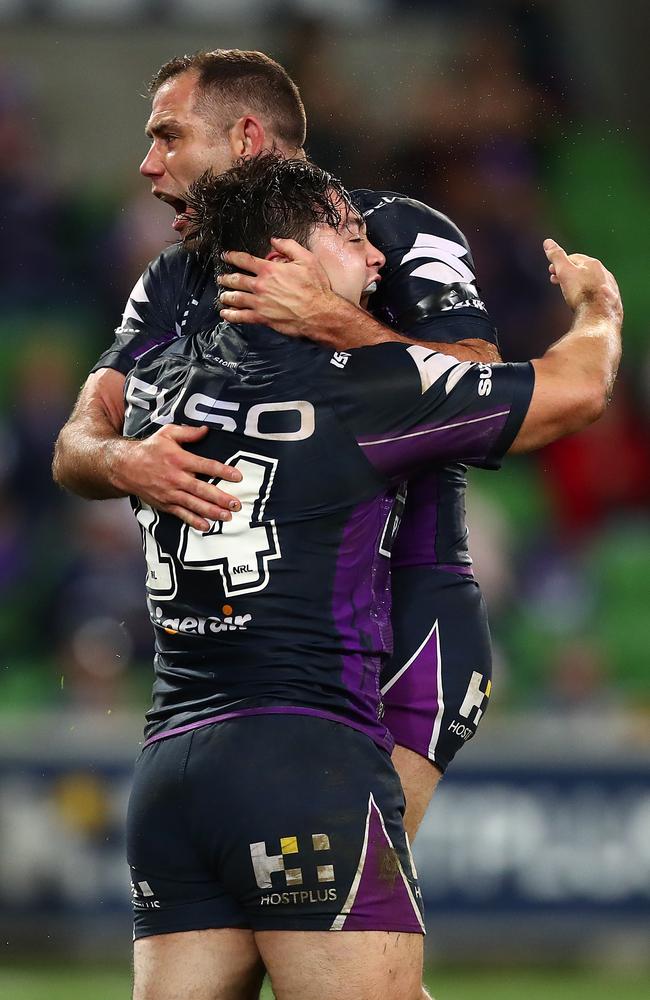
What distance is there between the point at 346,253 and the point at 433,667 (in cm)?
106

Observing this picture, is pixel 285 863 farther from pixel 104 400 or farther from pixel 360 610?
pixel 104 400

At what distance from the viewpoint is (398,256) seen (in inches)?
141

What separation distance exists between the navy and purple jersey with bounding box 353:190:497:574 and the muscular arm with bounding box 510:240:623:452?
29 cm

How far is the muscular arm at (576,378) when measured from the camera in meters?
3.08

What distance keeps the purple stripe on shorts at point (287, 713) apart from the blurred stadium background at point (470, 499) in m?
3.37

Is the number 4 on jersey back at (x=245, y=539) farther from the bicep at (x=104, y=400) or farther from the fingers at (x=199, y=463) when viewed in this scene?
the bicep at (x=104, y=400)

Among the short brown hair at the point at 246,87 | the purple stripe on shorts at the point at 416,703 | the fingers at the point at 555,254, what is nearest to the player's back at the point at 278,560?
the purple stripe on shorts at the point at 416,703

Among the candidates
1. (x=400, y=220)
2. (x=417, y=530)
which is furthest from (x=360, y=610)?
(x=400, y=220)

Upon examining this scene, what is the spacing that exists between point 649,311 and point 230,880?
8614 mm

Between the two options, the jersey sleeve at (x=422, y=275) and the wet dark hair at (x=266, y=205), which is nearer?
the wet dark hair at (x=266, y=205)

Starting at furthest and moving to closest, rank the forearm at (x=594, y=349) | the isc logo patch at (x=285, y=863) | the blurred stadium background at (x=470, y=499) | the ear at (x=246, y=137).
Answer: the blurred stadium background at (x=470, y=499)
the ear at (x=246, y=137)
the forearm at (x=594, y=349)
the isc logo patch at (x=285, y=863)

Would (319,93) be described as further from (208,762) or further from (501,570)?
(208,762)

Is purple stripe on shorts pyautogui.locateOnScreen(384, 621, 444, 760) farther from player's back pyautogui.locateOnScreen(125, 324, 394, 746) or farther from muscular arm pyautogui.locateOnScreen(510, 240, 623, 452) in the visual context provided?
muscular arm pyautogui.locateOnScreen(510, 240, 623, 452)

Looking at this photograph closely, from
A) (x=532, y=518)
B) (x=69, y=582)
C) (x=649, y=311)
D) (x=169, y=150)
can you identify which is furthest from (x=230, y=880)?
(x=649, y=311)
